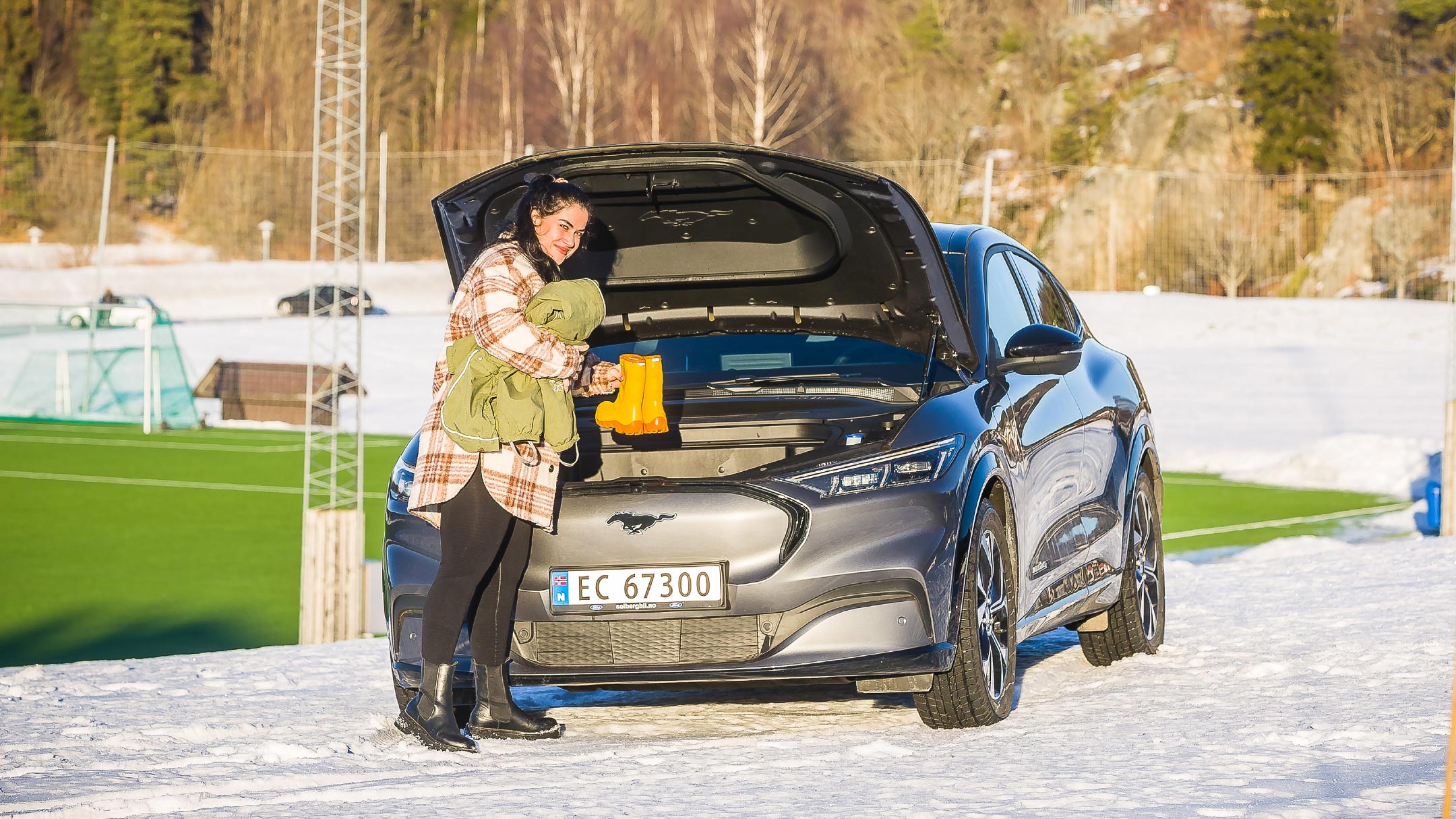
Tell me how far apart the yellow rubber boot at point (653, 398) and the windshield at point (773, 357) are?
0.78 meters

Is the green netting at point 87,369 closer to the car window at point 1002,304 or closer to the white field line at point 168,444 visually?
the white field line at point 168,444

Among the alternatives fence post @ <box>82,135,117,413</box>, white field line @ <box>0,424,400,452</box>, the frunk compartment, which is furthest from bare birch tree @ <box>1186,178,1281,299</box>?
the frunk compartment

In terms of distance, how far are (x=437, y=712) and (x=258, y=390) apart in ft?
96.6

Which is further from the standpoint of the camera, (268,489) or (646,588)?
(268,489)

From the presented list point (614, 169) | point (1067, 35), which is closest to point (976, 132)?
point (1067, 35)

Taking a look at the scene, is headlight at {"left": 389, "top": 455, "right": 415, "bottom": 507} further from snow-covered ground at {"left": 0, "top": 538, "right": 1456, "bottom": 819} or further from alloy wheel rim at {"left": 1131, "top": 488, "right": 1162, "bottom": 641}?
alloy wheel rim at {"left": 1131, "top": 488, "right": 1162, "bottom": 641}

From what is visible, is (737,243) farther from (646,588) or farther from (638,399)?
(646,588)

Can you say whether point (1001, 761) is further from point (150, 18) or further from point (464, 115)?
point (150, 18)

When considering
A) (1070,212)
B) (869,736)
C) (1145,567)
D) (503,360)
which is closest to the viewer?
(503,360)

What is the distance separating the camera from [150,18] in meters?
79.8

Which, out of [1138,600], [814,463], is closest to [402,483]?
[814,463]

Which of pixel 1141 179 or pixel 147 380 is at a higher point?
pixel 1141 179

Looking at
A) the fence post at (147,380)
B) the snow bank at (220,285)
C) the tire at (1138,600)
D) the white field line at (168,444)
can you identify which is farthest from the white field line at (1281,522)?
the snow bank at (220,285)

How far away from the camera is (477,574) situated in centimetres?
504
